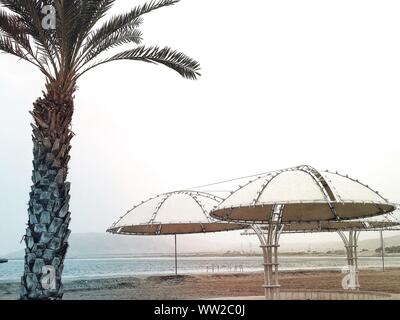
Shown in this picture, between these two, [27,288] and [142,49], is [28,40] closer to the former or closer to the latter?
[142,49]

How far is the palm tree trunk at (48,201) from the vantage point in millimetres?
10188

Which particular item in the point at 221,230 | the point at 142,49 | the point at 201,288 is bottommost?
the point at 201,288

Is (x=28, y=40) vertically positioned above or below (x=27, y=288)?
above

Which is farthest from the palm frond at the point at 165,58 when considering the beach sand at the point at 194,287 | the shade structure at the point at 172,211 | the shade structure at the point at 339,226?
the beach sand at the point at 194,287

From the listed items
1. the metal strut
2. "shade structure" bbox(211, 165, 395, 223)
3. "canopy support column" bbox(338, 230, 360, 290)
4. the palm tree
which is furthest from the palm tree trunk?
"canopy support column" bbox(338, 230, 360, 290)

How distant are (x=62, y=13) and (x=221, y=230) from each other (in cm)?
1058

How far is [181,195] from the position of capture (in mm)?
17469

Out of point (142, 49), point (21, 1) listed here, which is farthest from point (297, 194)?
point (21, 1)

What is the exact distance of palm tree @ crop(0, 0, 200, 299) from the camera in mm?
10242

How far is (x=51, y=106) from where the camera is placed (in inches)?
418

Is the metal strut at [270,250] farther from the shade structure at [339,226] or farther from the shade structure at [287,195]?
the shade structure at [339,226]
